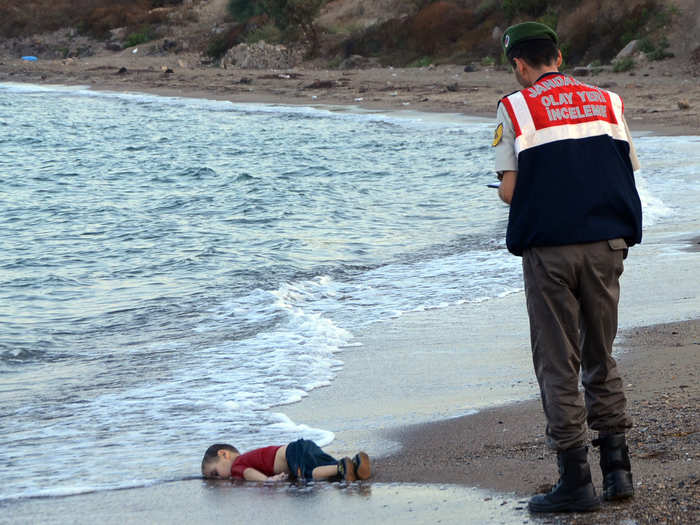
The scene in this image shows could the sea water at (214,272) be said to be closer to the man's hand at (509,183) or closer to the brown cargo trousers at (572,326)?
the brown cargo trousers at (572,326)

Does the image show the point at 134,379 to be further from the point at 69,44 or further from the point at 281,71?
the point at 69,44

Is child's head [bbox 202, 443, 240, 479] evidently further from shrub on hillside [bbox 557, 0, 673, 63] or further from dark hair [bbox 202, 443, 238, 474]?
shrub on hillside [bbox 557, 0, 673, 63]

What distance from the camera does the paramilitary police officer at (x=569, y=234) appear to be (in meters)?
3.37

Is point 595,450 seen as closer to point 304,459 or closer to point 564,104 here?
point 304,459

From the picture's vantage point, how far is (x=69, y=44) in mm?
60375

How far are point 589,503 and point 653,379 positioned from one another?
1.80 meters

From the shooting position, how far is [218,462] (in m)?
4.32

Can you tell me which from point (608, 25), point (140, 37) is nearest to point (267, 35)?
point (140, 37)

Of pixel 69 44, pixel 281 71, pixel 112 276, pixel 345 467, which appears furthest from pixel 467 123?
pixel 69 44

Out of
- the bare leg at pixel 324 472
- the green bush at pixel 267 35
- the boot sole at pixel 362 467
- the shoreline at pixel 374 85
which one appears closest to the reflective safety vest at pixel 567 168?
the boot sole at pixel 362 467

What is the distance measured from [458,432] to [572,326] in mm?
1380

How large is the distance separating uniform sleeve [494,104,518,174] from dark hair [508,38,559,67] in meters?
0.22

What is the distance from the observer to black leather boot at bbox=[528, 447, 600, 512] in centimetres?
338

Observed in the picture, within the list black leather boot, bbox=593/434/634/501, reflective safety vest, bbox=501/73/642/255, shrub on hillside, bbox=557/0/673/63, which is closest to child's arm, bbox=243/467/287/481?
black leather boot, bbox=593/434/634/501
